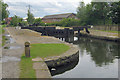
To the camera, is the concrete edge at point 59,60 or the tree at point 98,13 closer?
the concrete edge at point 59,60

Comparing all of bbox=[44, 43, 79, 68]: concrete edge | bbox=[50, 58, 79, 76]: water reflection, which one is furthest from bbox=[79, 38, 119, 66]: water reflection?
bbox=[44, 43, 79, 68]: concrete edge

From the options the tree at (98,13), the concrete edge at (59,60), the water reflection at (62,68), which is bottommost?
the water reflection at (62,68)

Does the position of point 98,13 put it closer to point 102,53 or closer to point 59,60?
Result: point 102,53

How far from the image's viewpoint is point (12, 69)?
962 cm

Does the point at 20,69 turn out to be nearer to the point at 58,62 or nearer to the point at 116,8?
the point at 58,62

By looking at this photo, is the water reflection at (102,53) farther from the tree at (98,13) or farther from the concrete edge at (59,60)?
the tree at (98,13)

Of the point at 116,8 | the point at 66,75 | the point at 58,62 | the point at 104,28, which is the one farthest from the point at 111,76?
the point at 104,28

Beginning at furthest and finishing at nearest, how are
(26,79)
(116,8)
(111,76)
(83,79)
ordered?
1. (116,8)
2. (111,76)
3. (83,79)
4. (26,79)

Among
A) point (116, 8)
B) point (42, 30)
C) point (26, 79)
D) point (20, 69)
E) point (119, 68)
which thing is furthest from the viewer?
point (116, 8)

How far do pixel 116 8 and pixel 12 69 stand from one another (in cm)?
4619

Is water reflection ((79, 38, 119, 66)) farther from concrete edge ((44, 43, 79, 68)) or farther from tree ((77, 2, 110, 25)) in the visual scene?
tree ((77, 2, 110, 25))

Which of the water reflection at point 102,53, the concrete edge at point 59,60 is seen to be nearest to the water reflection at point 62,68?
the concrete edge at point 59,60

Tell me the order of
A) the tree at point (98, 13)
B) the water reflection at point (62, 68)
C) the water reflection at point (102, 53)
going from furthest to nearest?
the tree at point (98, 13)
the water reflection at point (102, 53)
the water reflection at point (62, 68)

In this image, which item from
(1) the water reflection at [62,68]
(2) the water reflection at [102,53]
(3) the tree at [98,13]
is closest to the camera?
(1) the water reflection at [62,68]
